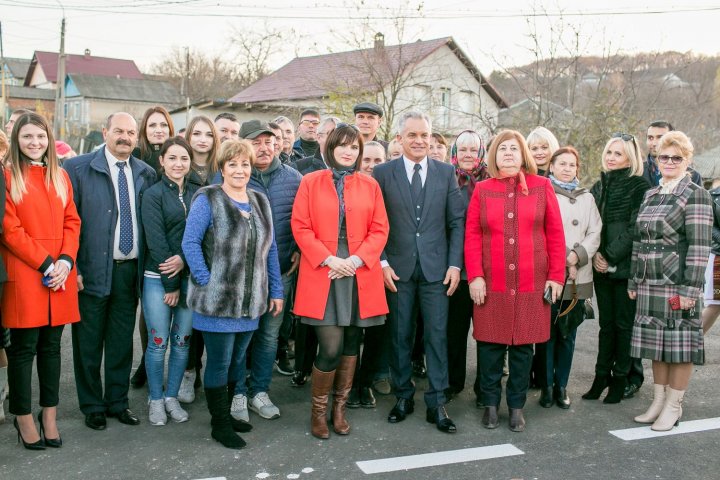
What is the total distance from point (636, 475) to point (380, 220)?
2260mm

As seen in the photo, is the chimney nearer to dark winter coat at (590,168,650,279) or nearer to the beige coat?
dark winter coat at (590,168,650,279)

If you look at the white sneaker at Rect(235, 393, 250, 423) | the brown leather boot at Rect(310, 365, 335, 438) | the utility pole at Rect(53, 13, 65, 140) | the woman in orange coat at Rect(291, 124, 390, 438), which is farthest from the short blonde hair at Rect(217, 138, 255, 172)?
the utility pole at Rect(53, 13, 65, 140)

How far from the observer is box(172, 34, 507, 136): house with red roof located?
17672mm

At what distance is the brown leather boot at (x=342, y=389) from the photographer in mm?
4676

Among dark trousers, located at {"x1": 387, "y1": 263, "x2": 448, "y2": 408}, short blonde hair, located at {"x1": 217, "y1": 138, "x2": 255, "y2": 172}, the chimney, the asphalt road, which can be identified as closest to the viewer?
the asphalt road

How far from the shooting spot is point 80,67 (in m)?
73.6

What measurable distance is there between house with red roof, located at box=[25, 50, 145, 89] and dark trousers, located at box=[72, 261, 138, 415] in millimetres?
74965

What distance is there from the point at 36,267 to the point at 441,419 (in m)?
2.88

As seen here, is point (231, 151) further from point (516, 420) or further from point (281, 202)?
point (516, 420)

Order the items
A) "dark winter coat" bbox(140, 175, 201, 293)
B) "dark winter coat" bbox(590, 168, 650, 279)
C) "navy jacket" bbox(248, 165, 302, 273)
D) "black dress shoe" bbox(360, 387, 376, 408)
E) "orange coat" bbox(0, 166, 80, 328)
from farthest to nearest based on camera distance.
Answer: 1. "black dress shoe" bbox(360, 387, 376, 408)
2. "dark winter coat" bbox(590, 168, 650, 279)
3. "navy jacket" bbox(248, 165, 302, 273)
4. "dark winter coat" bbox(140, 175, 201, 293)
5. "orange coat" bbox(0, 166, 80, 328)

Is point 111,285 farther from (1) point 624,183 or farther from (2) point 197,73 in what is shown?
(2) point 197,73

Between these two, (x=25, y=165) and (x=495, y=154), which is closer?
(x=25, y=165)

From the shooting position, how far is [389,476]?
3.97 metres

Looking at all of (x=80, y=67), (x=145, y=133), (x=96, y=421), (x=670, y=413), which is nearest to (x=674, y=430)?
(x=670, y=413)
